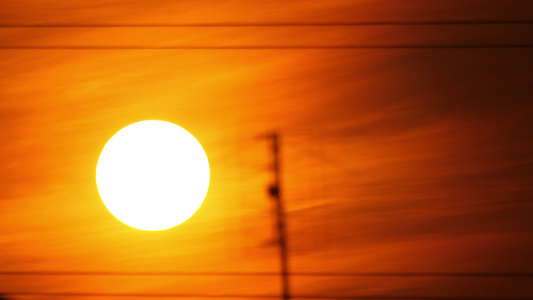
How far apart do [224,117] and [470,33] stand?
1.17 meters

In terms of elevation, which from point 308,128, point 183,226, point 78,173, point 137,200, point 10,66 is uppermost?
point 10,66

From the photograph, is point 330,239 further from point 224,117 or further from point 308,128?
A: point 224,117

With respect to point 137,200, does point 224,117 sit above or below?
above

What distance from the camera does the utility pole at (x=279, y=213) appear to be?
2.22 m

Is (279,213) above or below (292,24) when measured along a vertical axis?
below

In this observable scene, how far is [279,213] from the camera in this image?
Answer: 222cm

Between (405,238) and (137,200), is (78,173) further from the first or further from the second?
(405,238)

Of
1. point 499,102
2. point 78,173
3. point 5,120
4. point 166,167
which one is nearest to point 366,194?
point 499,102

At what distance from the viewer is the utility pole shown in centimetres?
222

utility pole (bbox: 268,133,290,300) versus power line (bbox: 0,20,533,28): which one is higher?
power line (bbox: 0,20,533,28)

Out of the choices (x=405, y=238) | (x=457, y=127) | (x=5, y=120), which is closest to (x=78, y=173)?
(x=5, y=120)

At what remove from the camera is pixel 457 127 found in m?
2.22

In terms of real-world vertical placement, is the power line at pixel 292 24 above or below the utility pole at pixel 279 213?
above

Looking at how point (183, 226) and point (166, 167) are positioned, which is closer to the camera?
point (166, 167)
